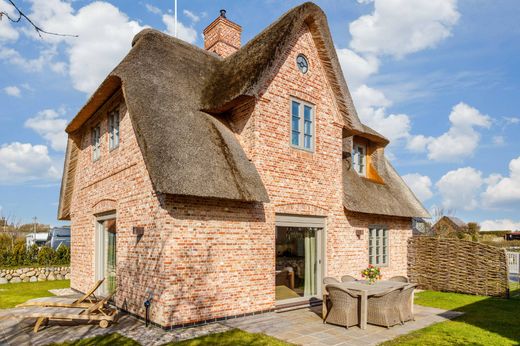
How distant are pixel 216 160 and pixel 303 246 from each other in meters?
4.21

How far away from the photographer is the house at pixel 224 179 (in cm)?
821

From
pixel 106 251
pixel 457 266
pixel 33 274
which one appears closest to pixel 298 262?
pixel 106 251

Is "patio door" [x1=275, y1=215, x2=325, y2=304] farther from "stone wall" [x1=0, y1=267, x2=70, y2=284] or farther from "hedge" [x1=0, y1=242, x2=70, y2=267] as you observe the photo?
"hedge" [x1=0, y1=242, x2=70, y2=267]

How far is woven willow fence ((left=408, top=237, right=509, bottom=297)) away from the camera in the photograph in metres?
13.0

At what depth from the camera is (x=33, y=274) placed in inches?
698

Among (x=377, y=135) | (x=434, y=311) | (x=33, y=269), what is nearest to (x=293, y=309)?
(x=434, y=311)

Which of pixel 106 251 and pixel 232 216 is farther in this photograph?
pixel 106 251

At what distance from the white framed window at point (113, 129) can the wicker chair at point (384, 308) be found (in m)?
7.62

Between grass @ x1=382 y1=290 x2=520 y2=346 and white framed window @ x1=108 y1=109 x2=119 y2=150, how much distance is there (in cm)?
850

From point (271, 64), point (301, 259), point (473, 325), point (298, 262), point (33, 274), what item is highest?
point (271, 64)

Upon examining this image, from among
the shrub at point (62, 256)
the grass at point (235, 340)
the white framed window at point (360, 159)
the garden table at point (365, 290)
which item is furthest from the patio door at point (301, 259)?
the shrub at point (62, 256)

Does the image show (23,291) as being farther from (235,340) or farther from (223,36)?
(223,36)

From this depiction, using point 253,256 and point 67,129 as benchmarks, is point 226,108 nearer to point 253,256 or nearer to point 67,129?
point 253,256

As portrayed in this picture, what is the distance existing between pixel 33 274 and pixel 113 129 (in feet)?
34.3
